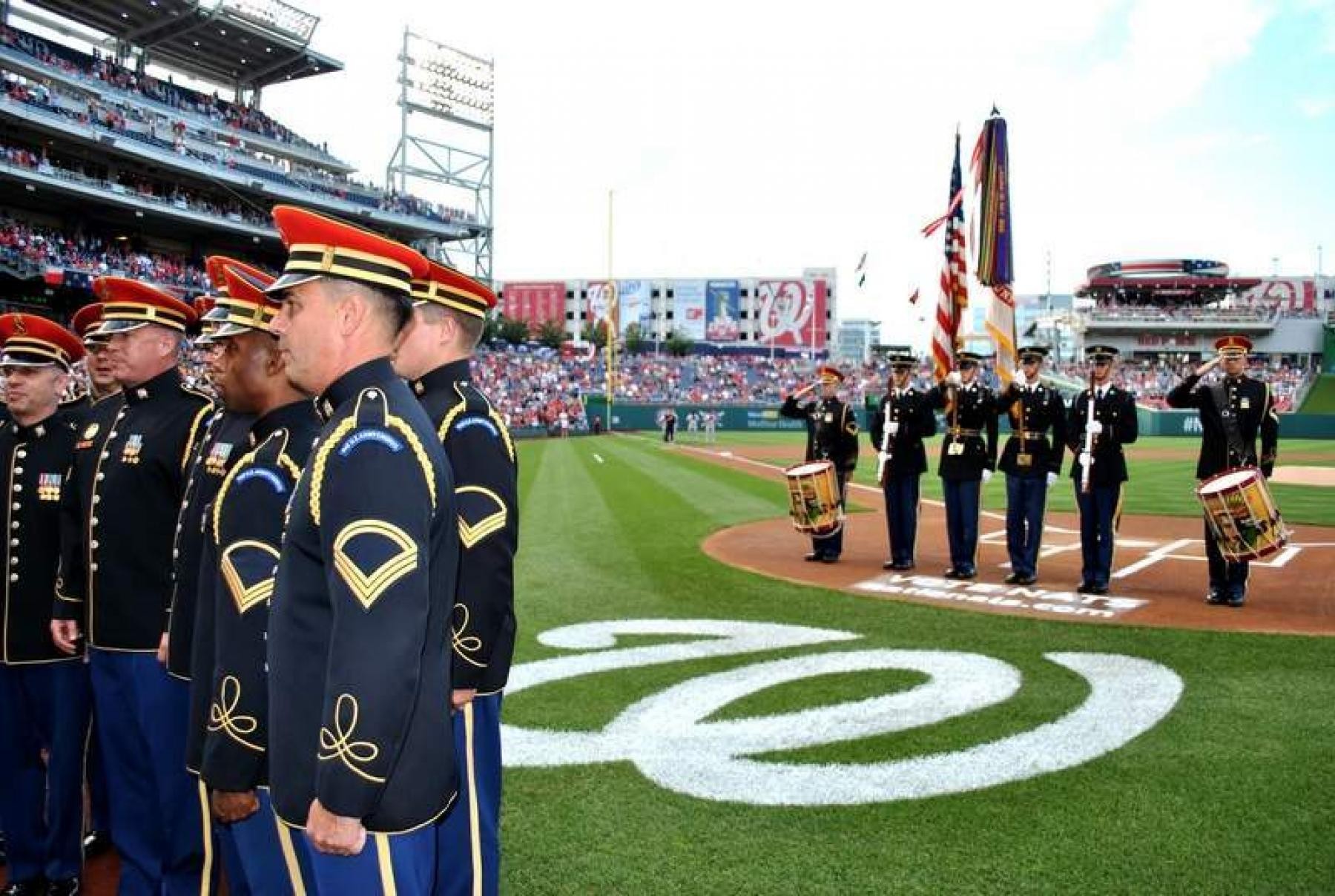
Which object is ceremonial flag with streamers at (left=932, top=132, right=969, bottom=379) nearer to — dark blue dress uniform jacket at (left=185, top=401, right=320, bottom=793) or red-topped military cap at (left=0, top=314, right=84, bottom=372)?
red-topped military cap at (left=0, top=314, right=84, bottom=372)

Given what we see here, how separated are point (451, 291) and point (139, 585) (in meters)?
1.83

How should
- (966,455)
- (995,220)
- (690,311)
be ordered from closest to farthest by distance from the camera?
(966,455), (995,220), (690,311)

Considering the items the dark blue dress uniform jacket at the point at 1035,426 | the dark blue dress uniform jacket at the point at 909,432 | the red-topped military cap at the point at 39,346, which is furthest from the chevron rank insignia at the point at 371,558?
the dark blue dress uniform jacket at the point at 909,432

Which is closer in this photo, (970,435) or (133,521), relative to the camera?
(133,521)

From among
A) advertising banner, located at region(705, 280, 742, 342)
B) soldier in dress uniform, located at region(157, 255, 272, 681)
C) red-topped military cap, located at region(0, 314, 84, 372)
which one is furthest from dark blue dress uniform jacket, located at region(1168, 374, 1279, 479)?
advertising banner, located at region(705, 280, 742, 342)

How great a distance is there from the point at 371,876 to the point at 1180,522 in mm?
15546

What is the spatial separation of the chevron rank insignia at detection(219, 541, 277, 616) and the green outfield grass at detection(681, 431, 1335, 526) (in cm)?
1614

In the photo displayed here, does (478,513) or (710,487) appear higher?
(478,513)

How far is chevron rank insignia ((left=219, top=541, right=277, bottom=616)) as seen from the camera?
2.84 metres

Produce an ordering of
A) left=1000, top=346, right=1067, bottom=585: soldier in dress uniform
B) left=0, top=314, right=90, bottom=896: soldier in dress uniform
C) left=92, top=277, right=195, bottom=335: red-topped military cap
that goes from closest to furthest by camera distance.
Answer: left=0, top=314, right=90, bottom=896: soldier in dress uniform → left=92, top=277, right=195, bottom=335: red-topped military cap → left=1000, top=346, right=1067, bottom=585: soldier in dress uniform

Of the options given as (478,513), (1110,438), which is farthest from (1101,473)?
(478,513)

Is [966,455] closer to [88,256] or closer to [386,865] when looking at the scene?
[386,865]

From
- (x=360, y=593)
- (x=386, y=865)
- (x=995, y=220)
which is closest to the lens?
(x=360, y=593)

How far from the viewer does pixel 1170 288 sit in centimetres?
9169
